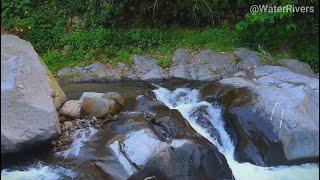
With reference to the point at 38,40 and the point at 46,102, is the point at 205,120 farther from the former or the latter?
the point at 38,40

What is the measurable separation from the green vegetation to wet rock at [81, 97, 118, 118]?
2664 mm

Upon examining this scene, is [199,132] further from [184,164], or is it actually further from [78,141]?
[78,141]

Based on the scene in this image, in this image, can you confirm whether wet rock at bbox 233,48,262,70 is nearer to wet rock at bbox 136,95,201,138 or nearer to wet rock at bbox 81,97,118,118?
wet rock at bbox 136,95,201,138

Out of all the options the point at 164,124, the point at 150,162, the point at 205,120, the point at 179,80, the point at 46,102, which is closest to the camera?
the point at 150,162

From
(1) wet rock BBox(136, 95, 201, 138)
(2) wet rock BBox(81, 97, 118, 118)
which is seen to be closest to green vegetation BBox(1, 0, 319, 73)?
(1) wet rock BBox(136, 95, 201, 138)

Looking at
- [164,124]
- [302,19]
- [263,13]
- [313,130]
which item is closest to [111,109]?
[164,124]

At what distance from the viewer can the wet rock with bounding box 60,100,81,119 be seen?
7.08 metres

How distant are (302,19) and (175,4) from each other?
2814 mm

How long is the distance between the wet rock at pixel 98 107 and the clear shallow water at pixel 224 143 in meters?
1.18

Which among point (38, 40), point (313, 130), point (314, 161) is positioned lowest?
point (314, 161)

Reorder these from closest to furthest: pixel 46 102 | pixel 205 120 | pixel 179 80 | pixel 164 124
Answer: pixel 46 102 → pixel 164 124 → pixel 205 120 → pixel 179 80

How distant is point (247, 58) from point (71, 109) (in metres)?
4.02

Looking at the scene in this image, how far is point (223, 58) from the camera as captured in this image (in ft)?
31.3

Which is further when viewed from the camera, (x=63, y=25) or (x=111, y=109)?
(x=63, y=25)
